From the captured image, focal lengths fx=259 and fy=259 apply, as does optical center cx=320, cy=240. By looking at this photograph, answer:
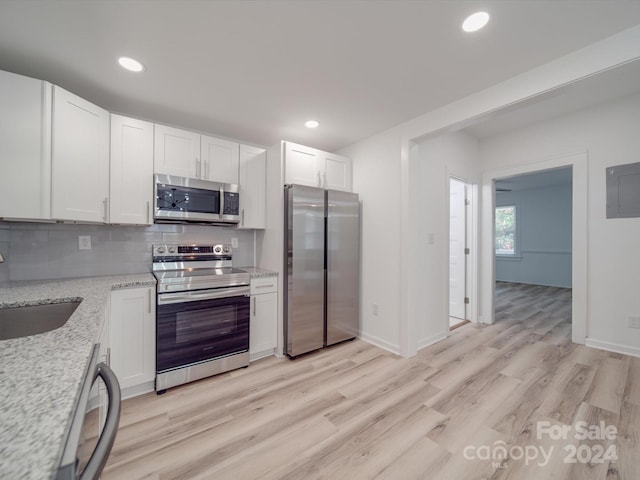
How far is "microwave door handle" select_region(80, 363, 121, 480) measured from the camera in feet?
1.67

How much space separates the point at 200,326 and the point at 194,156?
64.1 inches

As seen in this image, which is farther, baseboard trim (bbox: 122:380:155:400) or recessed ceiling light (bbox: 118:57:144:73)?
baseboard trim (bbox: 122:380:155:400)

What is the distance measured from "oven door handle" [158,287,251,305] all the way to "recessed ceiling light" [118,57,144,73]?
1692mm

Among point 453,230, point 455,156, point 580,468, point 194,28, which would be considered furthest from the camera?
point 453,230

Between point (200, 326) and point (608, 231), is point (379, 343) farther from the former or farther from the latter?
point (608, 231)

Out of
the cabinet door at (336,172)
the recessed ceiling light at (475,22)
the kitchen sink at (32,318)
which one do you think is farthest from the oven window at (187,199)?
the recessed ceiling light at (475,22)

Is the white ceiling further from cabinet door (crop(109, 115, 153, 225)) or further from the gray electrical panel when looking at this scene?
the gray electrical panel

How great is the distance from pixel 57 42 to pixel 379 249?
10.0 feet

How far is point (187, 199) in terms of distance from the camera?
2480 millimetres

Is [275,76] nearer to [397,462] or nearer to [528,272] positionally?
[397,462]

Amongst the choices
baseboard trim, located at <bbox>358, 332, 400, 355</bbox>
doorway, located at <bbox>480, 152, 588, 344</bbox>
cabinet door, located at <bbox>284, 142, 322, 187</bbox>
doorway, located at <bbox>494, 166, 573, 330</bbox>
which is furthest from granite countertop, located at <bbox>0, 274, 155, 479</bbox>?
doorway, located at <bbox>494, 166, 573, 330</bbox>

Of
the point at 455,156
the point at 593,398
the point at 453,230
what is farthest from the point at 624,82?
the point at 593,398

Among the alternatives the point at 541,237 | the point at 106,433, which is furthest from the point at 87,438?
the point at 541,237

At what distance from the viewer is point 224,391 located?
213 centimetres
